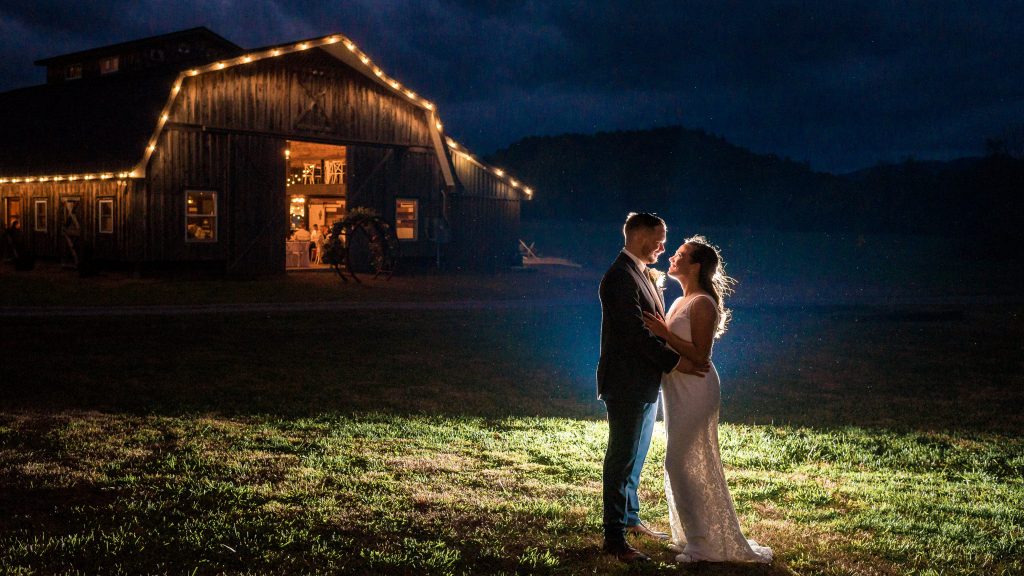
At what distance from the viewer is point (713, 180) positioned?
11019cm

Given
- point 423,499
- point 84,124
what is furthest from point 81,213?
point 423,499

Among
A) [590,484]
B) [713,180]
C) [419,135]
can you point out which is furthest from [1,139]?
[713,180]

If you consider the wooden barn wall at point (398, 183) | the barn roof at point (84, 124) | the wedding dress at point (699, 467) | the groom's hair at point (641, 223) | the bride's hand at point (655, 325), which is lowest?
the wedding dress at point (699, 467)

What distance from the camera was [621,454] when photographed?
5.51 metres

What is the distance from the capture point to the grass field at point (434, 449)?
5.78 m

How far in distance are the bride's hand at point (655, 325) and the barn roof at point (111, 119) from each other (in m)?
24.4

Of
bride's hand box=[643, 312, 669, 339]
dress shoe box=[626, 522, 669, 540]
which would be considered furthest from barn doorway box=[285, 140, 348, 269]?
bride's hand box=[643, 312, 669, 339]

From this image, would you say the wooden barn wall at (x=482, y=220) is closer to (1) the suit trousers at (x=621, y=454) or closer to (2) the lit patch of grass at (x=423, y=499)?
(2) the lit patch of grass at (x=423, y=499)

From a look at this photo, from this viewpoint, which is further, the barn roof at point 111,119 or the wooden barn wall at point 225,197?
the barn roof at point 111,119

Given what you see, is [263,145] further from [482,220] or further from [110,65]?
[110,65]

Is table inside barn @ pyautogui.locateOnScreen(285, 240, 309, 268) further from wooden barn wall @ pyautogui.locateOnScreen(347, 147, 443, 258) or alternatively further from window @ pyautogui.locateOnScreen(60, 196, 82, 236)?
window @ pyautogui.locateOnScreen(60, 196, 82, 236)

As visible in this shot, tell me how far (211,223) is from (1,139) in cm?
1186

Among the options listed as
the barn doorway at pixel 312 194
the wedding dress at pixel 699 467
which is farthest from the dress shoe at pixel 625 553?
the barn doorway at pixel 312 194

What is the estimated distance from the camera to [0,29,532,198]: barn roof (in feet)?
91.5
